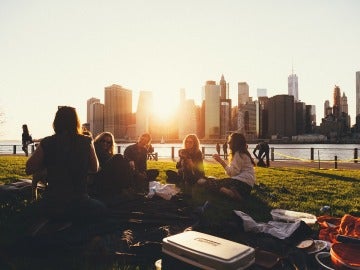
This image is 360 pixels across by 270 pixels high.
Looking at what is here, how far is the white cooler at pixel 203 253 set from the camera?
113 inches

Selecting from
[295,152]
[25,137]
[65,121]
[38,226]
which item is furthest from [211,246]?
[295,152]

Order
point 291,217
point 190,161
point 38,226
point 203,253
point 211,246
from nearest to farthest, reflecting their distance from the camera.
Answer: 1. point 203,253
2. point 211,246
3. point 38,226
4. point 291,217
5. point 190,161

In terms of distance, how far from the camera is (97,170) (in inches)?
193

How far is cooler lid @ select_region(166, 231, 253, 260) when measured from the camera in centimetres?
292

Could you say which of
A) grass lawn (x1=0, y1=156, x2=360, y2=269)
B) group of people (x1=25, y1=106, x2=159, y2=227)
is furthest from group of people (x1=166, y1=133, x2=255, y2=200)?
group of people (x1=25, y1=106, x2=159, y2=227)

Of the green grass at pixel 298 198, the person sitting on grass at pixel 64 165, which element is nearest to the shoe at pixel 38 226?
the person sitting on grass at pixel 64 165

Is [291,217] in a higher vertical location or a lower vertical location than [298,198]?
higher

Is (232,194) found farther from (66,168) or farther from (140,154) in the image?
(66,168)

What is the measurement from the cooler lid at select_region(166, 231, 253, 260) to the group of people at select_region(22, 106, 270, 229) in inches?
73.5

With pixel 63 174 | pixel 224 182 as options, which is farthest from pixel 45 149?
pixel 224 182

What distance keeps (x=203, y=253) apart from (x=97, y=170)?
96.6 inches

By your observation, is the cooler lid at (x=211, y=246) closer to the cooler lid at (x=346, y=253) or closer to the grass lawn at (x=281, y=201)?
the cooler lid at (x=346, y=253)

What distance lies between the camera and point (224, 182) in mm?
7598

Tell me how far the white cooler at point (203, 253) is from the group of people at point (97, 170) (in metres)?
1.86
